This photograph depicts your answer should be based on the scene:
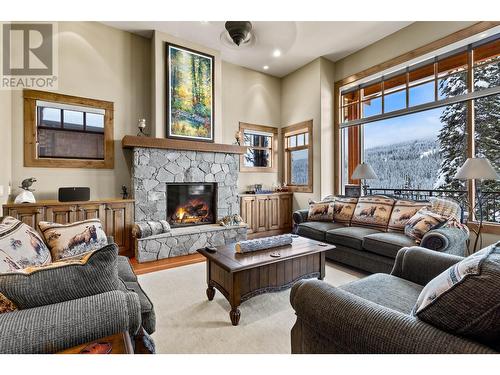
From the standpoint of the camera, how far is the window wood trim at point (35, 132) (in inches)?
135

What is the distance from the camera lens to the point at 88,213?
137 inches

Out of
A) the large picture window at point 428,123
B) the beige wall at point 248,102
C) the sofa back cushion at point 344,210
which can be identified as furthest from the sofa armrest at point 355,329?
the beige wall at point 248,102

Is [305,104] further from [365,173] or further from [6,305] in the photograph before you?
[6,305]

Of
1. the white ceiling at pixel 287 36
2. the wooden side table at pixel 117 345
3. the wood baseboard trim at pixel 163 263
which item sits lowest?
the wood baseboard trim at pixel 163 263

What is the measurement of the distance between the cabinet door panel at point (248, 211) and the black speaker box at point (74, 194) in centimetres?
269

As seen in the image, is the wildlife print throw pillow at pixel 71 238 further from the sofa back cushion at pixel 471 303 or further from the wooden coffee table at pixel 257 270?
the sofa back cushion at pixel 471 303

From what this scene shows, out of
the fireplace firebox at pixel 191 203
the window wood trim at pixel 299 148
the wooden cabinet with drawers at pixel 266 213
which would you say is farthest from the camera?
the window wood trim at pixel 299 148

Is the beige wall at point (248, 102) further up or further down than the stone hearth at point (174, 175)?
further up

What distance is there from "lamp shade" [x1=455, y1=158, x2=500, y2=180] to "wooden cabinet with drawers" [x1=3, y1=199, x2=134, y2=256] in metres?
4.41

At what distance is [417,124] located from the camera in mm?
4039

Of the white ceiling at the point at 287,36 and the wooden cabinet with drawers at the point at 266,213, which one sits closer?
the white ceiling at the point at 287,36

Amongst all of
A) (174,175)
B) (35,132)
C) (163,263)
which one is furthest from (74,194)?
(163,263)

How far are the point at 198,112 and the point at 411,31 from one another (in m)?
3.77

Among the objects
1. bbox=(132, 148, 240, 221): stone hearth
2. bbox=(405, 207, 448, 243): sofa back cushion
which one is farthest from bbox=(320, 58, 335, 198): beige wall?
bbox=(405, 207, 448, 243): sofa back cushion
